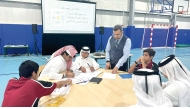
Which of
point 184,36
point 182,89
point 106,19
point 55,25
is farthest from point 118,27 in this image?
point 184,36

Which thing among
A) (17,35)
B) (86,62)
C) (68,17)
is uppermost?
(68,17)

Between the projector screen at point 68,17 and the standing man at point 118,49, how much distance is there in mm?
5168

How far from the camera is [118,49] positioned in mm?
2953

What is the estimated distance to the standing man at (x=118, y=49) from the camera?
274 cm

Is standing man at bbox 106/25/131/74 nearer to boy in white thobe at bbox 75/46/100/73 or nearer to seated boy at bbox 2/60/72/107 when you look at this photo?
boy in white thobe at bbox 75/46/100/73

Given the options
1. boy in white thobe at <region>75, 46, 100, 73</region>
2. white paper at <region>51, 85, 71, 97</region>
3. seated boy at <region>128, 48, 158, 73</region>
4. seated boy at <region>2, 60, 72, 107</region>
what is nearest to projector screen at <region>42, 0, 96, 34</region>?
boy in white thobe at <region>75, 46, 100, 73</region>

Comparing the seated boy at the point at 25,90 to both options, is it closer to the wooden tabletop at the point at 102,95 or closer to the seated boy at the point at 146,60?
the wooden tabletop at the point at 102,95

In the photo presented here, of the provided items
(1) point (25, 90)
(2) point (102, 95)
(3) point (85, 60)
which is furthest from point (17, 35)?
(2) point (102, 95)

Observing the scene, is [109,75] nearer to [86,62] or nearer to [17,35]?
[86,62]

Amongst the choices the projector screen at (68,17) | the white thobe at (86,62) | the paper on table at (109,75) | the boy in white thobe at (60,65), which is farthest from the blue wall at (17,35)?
the paper on table at (109,75)

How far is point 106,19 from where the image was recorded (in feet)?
32.8

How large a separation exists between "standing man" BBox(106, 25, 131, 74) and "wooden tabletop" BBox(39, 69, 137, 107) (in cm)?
79

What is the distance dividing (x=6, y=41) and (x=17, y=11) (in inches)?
64.8

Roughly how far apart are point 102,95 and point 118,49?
145cm
